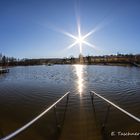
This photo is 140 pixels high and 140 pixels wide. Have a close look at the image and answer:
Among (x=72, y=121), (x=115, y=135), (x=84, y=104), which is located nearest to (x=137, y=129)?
(x=115, y=135)

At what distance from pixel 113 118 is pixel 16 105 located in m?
6.83

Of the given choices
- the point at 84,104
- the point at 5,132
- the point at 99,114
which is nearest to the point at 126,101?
the point at 84,104

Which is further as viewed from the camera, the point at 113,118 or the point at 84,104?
the point at 84,104

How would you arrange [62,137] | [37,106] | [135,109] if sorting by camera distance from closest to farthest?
1. [62,137]
2. [135,109]
3. [37,106]

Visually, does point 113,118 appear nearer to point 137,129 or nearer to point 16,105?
point 137,129

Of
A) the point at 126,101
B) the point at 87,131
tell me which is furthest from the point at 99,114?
the point at 126,101

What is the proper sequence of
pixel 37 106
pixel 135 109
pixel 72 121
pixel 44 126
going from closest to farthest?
pixel 44 126 < pixel 72 121 < pixel 135 109 < pixel 37 106

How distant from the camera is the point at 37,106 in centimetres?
1203

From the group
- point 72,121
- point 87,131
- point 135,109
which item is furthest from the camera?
point 135,109

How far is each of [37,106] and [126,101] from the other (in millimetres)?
6316

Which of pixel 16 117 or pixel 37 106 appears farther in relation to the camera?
pixel 37 106

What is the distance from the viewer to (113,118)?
29.7 ft

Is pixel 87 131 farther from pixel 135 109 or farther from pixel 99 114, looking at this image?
pixel 135 109

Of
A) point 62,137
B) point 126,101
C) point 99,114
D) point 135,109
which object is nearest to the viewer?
point 62,137
